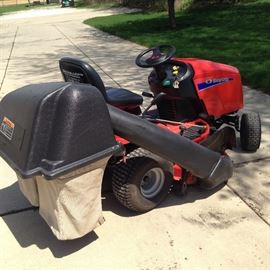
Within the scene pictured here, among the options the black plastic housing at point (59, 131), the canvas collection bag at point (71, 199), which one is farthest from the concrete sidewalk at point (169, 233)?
the black plastic housing at point (59, 131)

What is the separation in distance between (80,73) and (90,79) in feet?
0.39

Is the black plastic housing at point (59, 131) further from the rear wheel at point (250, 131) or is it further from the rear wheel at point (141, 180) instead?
the rear wheel at point (250, 131)

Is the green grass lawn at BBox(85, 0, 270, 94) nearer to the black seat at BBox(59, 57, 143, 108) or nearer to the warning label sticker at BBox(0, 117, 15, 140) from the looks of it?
the black seat at BBox(59, 57, 143, 108)

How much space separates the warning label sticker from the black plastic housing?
0.15ft

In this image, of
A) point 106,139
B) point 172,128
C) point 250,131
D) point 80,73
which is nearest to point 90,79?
point 80,73

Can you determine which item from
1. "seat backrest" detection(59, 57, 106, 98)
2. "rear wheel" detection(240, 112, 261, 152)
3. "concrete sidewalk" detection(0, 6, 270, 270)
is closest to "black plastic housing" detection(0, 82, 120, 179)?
"seat backrest" detection(59, 57, 106, 98)

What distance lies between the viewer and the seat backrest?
3.01 m

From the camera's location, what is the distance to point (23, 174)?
243 centimetres

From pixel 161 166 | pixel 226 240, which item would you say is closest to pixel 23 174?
pixel 161 166

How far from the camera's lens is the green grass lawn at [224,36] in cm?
727

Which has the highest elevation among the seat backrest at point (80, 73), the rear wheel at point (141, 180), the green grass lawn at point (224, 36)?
the seat backrest at point (80, 73)

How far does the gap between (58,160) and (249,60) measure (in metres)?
5.75

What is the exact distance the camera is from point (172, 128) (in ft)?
11.7

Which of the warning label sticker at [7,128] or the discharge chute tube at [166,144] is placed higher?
the warning label sticker at [7,128]
